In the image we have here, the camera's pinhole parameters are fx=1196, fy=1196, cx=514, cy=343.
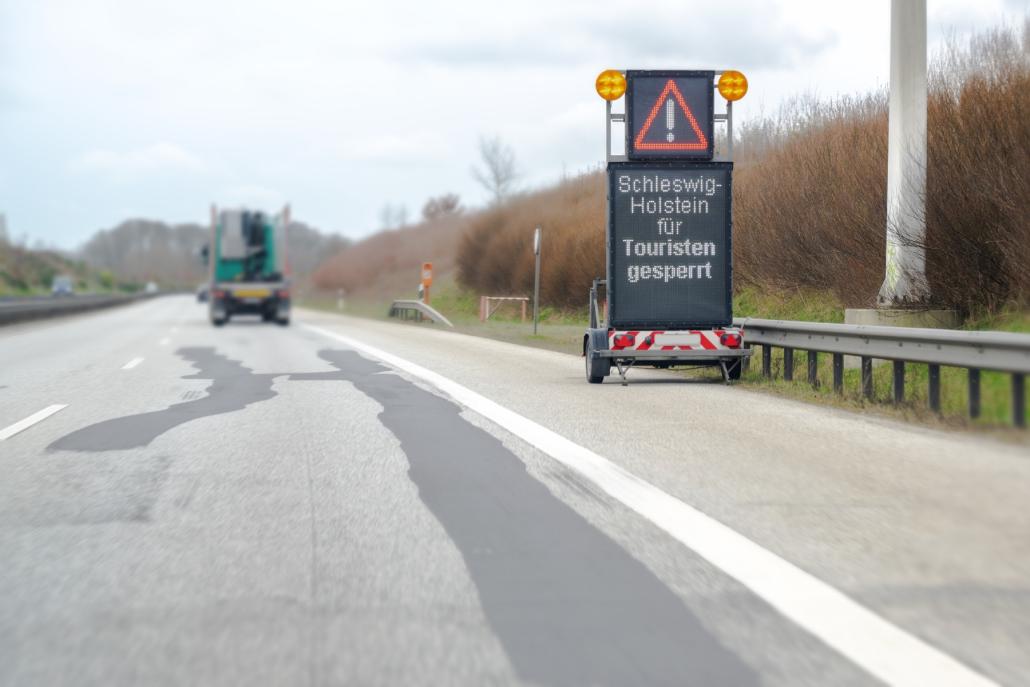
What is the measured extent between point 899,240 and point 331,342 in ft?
48.5

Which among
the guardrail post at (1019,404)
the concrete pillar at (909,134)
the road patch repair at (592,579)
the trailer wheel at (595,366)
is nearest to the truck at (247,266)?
the trailer wheel at (595,366)

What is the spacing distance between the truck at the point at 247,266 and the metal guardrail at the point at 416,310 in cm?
446

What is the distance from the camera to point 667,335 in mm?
13914

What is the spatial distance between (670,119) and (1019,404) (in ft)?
37.0

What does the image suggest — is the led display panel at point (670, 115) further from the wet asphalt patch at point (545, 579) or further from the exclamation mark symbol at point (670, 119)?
the wet asphalt patch at point (545, 579)

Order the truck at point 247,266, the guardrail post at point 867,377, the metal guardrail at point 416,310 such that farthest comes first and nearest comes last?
the metal guardrail at point 416,310
the truck at point 247,266
the guardrail post at point 867,377

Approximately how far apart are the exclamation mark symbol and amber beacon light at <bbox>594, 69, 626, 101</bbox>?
0.74m

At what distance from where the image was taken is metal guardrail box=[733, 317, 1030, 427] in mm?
8906

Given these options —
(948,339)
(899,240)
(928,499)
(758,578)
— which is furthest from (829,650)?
(899,240)

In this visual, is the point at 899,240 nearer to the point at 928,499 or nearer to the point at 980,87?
the point at 980,87

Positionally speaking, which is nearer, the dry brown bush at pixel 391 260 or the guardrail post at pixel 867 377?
the guardrail post at pixel 867 377

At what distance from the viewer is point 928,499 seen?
16.9 ft

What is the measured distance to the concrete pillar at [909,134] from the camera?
12.9m

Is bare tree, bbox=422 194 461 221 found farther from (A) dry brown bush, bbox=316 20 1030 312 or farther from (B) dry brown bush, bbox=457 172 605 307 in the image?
(A) dry brown bush, bbox=316 20 1030 312
